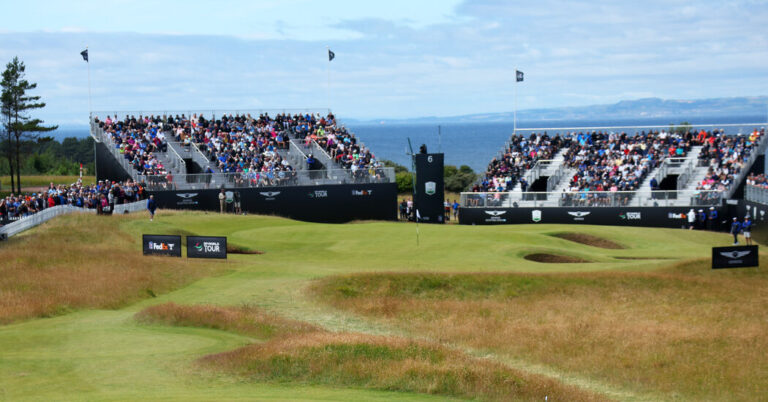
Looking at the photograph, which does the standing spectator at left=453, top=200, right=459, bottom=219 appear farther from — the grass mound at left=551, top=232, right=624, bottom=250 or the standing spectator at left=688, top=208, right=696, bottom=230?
the standing spectator at left=688, top=208, right=696, bottom=230

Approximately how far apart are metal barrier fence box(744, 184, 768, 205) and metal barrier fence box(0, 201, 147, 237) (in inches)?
1441

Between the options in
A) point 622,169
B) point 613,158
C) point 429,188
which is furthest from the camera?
point 613,158

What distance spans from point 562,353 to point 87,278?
17.6 metres

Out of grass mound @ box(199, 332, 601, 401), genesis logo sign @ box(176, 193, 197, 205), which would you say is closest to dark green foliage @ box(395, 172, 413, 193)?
genesis logo sign @ box(176, 193, 197, 205)

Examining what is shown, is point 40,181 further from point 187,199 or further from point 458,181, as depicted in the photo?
point 458,181

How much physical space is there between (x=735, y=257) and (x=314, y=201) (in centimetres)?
3047

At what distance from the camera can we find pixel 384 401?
15.8 meters

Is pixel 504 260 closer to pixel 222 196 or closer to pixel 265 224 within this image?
pixel 265 224

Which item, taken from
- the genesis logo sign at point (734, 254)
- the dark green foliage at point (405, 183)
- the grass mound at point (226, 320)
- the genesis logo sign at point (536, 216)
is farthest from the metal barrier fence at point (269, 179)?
the genesis logo sign at point (734, 254)

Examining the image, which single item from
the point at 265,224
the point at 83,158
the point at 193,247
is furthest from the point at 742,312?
the point at 83,158

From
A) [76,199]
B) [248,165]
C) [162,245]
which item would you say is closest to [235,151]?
[248,165]

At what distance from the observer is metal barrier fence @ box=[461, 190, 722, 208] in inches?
2009

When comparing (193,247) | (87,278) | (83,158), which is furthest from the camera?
(83,158)

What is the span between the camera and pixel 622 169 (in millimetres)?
57062
